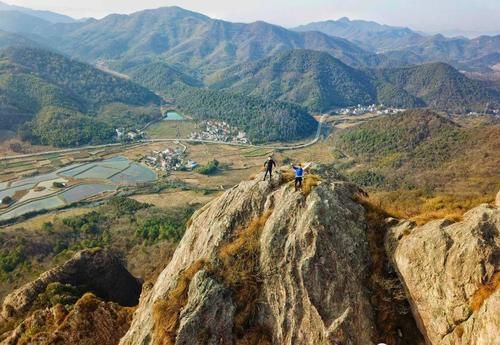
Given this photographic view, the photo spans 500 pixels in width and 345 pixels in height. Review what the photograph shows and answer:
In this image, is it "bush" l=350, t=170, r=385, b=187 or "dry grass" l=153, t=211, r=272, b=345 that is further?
"bush" l=350, t=170, r=385, b=187

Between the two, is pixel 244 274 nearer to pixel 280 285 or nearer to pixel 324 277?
pixel 280 285

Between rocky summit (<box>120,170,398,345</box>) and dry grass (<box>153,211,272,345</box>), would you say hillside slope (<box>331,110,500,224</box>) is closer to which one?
rocky summit (<box>120,170,398,345</box>)

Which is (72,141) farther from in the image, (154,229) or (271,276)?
(271,276)

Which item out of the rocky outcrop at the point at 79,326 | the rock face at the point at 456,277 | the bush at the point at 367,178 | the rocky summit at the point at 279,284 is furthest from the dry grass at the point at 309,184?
the bush at the point at 367,178

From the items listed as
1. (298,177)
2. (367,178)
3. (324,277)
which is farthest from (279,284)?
(367,178)

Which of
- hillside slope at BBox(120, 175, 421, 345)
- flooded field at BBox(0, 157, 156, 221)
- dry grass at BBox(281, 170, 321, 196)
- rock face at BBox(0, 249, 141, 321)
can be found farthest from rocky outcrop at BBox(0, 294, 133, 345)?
flooded field at BBox(0, 157, 156, 221)

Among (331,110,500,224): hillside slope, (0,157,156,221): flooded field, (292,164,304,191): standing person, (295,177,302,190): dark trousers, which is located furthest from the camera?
→ (0,157,156,221): flooded field
